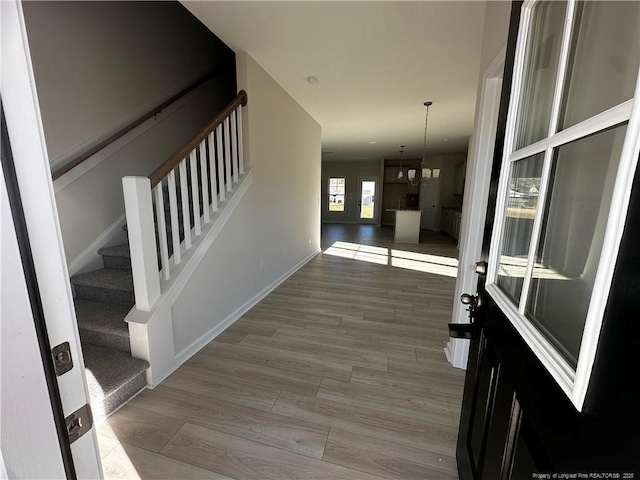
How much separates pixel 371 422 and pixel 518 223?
4.33 feet

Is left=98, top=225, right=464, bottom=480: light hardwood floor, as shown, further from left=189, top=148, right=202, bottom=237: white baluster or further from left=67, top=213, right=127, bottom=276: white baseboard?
left=67, top=213, right=127, bottom=276: white baseboard

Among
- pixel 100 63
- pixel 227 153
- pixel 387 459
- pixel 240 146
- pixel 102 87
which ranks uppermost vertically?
pixel 100 63

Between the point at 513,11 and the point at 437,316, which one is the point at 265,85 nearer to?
the point at 513,11

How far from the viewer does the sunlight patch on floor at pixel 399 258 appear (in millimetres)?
4758

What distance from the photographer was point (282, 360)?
2.09 m

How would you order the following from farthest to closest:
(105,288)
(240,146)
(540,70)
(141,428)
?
(240,146) → (105,288) → (141,428) → (540,70)

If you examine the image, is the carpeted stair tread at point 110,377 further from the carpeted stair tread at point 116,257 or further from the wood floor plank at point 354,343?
the wood floor plank at point 354,343

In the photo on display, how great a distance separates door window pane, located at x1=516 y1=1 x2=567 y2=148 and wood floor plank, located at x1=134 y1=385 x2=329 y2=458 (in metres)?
1.64

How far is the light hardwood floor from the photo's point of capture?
131 centimetres

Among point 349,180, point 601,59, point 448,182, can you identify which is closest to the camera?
point 601,59

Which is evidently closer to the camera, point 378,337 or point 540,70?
point 540,70

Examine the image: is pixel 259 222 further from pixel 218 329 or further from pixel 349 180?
pixel 349 180

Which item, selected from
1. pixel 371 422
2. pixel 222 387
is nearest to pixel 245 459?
pixel 222 387

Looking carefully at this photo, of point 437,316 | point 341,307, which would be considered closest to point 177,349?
point 341,307
